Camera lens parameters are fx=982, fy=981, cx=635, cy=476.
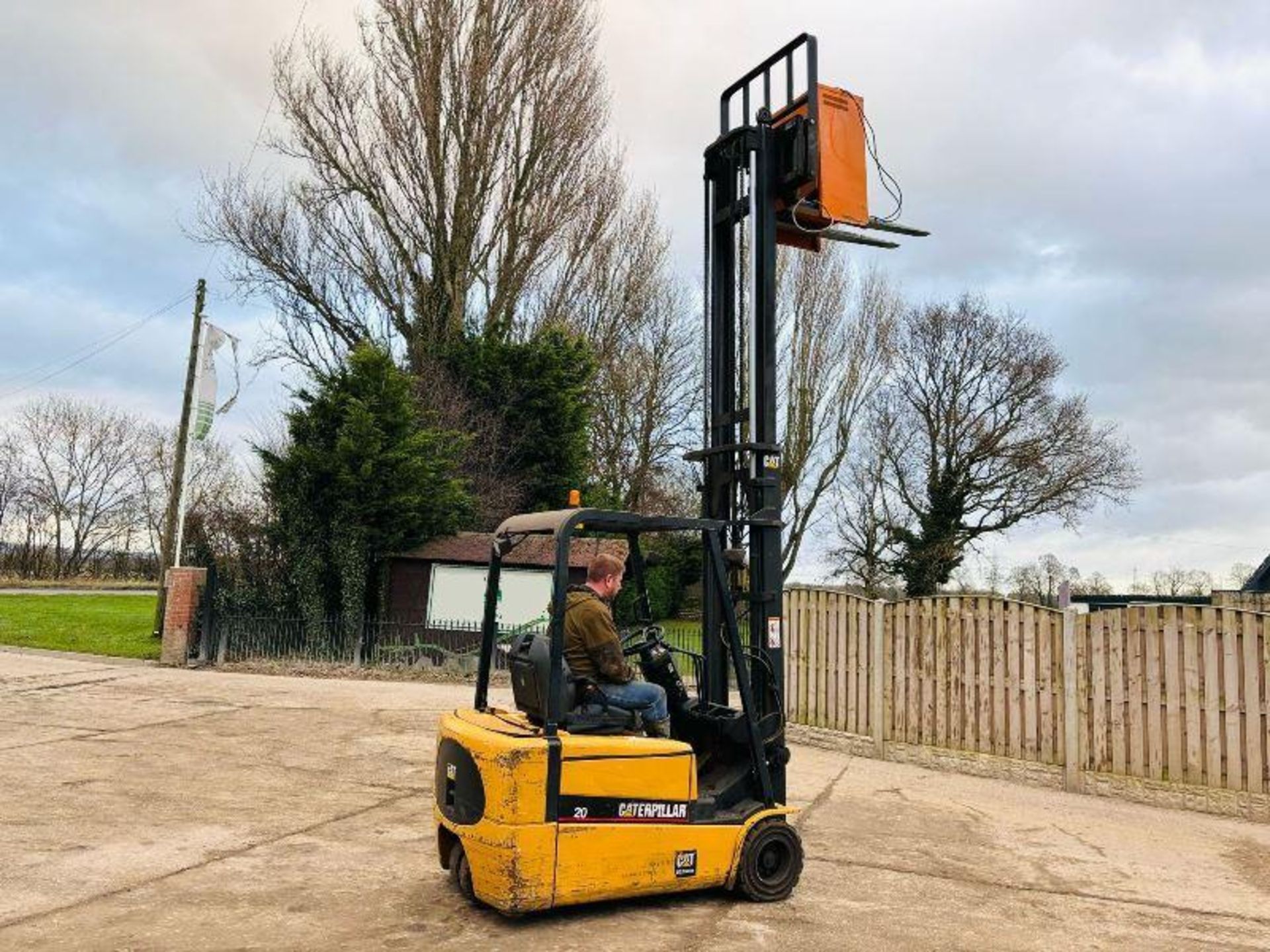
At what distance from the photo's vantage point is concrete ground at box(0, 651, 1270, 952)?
4906 millimetres

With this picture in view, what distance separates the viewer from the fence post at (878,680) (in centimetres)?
1113

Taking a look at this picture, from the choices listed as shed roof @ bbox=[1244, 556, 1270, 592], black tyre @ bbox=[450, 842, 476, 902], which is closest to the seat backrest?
black tyre @ bbox=[450, 842, 476, 902]

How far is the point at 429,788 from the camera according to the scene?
27.8 feet

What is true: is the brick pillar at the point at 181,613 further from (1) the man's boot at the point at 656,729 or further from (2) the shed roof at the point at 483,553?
(1) the man's boot at the point at 656,729

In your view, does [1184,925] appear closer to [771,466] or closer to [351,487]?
[771,466]

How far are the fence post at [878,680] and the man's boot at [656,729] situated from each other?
6.19 m

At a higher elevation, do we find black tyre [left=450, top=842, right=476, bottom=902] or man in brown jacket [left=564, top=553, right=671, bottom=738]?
man in brown jacket [left=564, top=553, right=671, bottom=738]

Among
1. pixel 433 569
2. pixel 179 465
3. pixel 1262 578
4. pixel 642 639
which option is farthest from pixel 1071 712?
pixel 1262 578

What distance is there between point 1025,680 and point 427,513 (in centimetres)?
1222

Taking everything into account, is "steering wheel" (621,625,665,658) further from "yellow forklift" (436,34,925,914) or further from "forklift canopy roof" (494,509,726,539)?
"forklift canopy roof" (494,509,726,539)

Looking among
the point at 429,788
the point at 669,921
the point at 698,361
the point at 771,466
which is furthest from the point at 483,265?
the point at 669,921

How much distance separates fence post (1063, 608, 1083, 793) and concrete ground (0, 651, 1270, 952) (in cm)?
32

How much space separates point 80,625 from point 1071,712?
22.1 m

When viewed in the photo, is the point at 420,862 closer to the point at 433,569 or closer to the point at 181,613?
the point at 433,569
